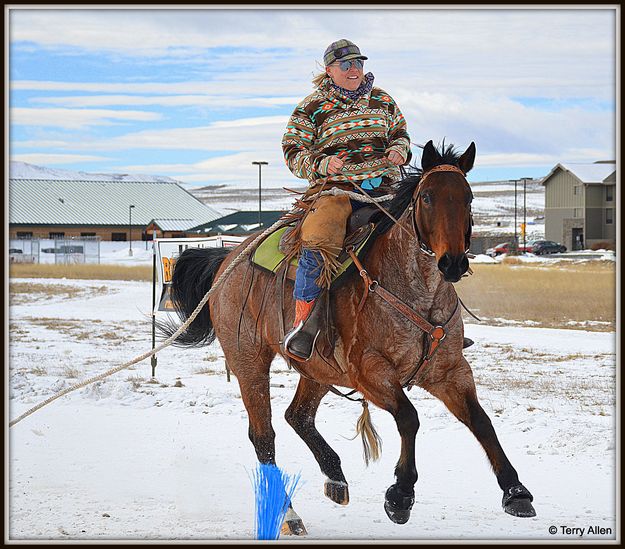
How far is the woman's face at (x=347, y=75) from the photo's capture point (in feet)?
18.8

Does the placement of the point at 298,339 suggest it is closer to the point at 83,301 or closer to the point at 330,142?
the point at 330,142

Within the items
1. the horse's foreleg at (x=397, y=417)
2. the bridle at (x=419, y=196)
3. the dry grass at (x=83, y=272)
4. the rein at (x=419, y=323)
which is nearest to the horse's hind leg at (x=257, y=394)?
the horse's foreleg at (x=397, y=417)

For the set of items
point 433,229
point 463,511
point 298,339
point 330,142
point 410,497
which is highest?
point 330,142

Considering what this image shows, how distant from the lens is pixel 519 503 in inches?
193

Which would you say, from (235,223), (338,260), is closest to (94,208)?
(235,223)

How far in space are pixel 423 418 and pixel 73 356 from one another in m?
7.27

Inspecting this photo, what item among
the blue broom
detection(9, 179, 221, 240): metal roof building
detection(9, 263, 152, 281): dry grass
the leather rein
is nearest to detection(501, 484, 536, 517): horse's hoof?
the leather rein

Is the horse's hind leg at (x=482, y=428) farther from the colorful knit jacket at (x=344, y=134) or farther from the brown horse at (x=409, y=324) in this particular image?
the colorful knit jacket at (x=344, y=134)

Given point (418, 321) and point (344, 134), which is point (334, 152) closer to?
point (344, 134)

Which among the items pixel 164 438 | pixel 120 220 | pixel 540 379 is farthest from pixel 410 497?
pixel 120 220

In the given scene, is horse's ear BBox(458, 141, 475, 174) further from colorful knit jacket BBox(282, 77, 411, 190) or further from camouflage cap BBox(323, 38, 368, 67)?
camouflage cap BBox(323, 38, 368, 67)

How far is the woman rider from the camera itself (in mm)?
5668

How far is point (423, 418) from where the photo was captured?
9.26 m

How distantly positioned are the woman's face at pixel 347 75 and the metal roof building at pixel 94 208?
7889cm
